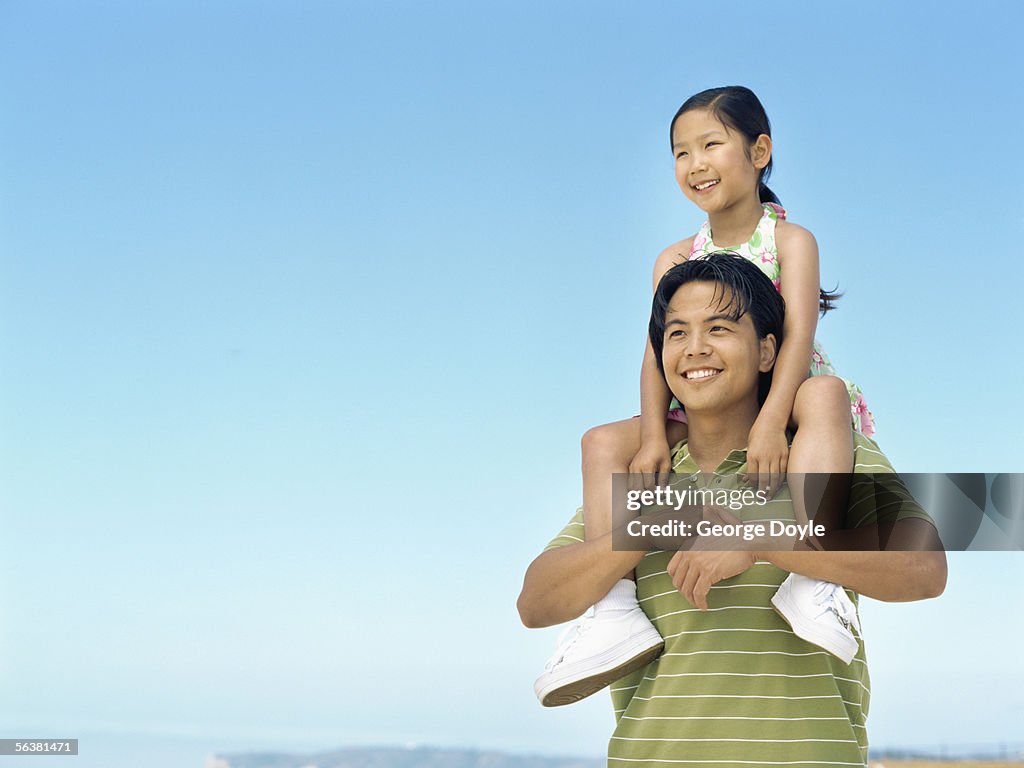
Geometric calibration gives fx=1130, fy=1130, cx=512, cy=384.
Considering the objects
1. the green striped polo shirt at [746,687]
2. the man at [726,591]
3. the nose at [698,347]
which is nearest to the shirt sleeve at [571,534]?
the man at [726,591]

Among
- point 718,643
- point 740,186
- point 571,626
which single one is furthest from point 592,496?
point 740,186

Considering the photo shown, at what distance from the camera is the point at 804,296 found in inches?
110

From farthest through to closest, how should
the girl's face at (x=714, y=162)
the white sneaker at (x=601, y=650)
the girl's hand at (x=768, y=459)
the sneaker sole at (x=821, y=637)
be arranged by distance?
the girl's face at (x=714, y=162) → the girl's hand at (x=768, y=459) → the white sneaker at (x=601, y=650) → the sneaker sole at (x=821, y=637)

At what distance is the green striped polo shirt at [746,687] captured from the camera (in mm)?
2141

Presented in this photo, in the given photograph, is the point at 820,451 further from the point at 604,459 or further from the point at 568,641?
the point at 568,641

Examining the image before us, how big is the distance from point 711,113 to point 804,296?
24.9 inches

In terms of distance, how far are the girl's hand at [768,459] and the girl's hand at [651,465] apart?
0.68 ft

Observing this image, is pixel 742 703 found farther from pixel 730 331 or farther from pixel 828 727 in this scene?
pixel 730 331

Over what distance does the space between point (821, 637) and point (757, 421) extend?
525mm

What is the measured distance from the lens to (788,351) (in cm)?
257

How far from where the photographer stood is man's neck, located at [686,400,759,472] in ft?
8.22

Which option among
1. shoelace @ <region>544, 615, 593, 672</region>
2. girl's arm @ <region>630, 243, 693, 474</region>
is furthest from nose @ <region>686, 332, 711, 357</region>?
shoelace @ <region>544, 615, 593, 672</region>

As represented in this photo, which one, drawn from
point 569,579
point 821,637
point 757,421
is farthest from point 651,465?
point 821,637

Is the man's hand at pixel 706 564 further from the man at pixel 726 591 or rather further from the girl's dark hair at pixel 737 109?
the girl's dark hair at pixel 737 109
